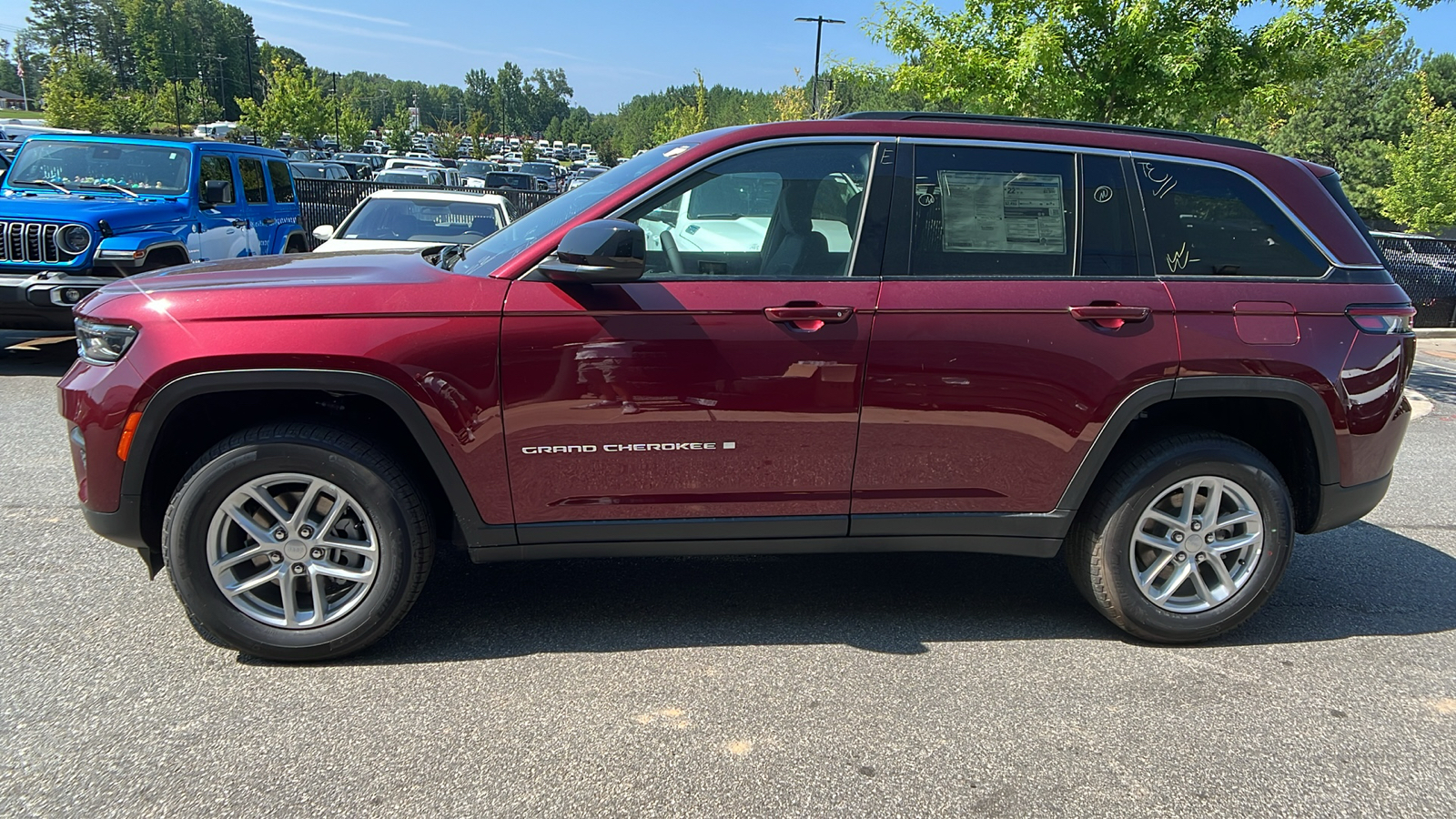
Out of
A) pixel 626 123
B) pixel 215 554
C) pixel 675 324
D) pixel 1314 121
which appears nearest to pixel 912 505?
pixel 675 324

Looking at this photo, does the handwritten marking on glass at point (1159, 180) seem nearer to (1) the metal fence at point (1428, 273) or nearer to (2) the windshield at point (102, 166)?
(2) the windshield at point (102, 166)

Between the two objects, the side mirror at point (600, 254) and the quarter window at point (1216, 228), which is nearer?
the side mirror at point (600, 254)

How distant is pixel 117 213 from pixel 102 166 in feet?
4.11

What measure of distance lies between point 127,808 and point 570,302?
1849mm

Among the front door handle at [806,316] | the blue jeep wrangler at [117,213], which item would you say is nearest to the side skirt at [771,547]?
the front door handle at [806,316]

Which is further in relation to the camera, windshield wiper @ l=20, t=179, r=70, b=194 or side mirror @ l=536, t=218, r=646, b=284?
windshield wiper @ l=20, t=179, r=70, b=194

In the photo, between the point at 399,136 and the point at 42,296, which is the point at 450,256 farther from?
the point at 399,136

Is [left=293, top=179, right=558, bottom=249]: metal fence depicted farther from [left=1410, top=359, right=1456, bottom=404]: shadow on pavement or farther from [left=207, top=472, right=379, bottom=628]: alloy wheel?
[left=207, top=472, right=379, bottom=628]: alloy wheel

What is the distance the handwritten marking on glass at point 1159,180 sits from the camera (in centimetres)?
357

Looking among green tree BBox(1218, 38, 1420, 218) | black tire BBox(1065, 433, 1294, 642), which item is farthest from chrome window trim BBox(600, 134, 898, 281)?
green tree BBox(1218, 38, 1420, 218)

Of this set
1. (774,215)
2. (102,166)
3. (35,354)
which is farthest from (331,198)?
(774,215)

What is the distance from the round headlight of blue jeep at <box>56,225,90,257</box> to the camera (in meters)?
7.68

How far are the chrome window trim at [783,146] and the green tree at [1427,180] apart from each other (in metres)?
23.2

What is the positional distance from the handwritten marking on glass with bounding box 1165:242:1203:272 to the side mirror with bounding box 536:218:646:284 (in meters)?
1.92
